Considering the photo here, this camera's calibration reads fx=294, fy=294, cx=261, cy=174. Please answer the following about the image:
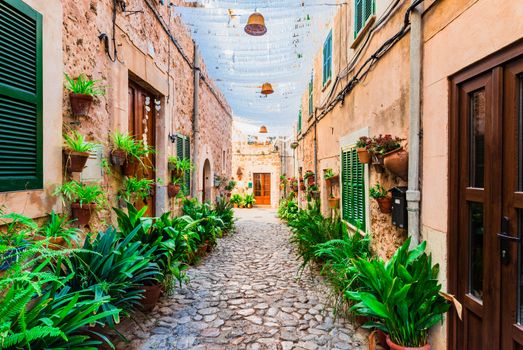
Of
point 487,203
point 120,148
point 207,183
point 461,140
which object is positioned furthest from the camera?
point 207,183

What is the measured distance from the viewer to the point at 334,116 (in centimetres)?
567

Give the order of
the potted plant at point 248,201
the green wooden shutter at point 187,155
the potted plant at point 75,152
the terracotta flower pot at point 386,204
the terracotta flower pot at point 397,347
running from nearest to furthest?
the terracotta flower pot at point 397,347
the potted plant at point 75,152
the terracotta flower pot at point 386,204
the green wooden shutter at point 187,155
the potted plant at point 248,201

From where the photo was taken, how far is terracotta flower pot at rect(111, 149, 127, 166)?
3.21 m

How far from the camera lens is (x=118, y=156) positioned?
3.22 metres

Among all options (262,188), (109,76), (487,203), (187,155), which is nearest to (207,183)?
(187,155)

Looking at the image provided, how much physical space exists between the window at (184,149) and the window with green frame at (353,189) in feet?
9.88

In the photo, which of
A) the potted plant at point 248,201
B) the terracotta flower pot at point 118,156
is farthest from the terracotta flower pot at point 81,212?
the potted plant at point 248,201

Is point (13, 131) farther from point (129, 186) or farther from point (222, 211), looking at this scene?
point (222, 211)

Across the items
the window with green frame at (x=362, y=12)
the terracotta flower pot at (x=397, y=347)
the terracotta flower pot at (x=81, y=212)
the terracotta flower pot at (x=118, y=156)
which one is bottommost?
the terracotta flower pot at (x=397, y=347)

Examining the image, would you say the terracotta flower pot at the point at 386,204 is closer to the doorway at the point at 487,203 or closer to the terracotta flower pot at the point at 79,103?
the doorway at the point at 487,203

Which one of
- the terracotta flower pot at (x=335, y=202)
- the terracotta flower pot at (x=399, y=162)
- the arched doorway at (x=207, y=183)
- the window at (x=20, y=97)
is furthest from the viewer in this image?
the arched doorway at (x=207, y=183)

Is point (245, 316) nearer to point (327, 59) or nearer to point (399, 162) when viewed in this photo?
point (399, 162)

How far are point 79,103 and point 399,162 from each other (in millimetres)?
2871

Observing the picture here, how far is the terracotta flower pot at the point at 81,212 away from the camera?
8.30 feet
